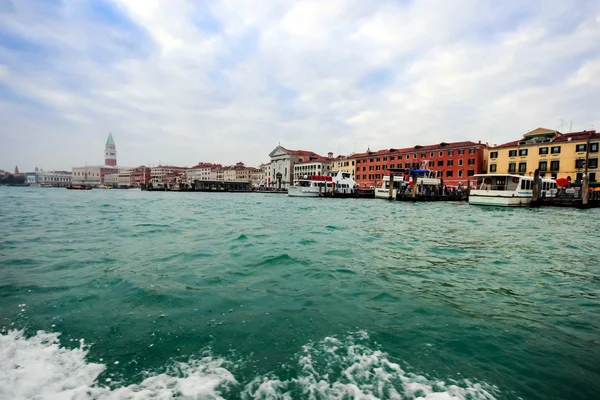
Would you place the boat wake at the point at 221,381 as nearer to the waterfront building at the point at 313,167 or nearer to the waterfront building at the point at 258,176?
the waterfront building at the point at 313,167

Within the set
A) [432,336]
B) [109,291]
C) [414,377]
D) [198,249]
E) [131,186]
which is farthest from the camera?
[131,186]

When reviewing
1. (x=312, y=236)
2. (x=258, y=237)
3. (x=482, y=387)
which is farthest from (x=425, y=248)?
(x=482, y=387)

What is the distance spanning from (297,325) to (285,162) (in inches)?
3563

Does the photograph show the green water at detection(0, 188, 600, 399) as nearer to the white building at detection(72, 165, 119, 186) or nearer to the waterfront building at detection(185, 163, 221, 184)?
the waterfront building at detection(185, 163, 221, 184)

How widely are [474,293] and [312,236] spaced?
21.5ft

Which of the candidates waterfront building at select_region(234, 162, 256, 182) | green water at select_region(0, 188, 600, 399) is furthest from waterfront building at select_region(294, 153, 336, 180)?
green water at select_region(0, 188, 600, 399)

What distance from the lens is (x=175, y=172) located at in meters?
136

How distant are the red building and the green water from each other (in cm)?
→ 4934

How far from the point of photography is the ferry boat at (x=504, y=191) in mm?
27922

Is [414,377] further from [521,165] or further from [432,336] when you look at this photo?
[521,165]

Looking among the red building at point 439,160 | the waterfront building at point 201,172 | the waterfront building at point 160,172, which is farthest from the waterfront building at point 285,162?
the waterfront building at point 160,172

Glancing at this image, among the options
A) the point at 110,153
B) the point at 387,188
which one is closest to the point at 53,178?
the point at 110,153

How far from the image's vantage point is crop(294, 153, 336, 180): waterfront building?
277ft

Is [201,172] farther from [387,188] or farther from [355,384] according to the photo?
[355,384]
